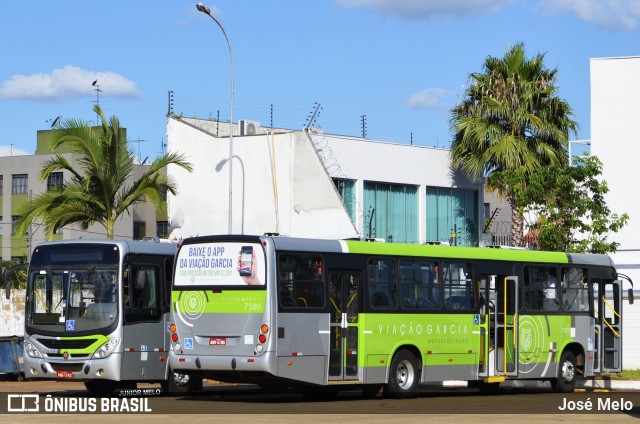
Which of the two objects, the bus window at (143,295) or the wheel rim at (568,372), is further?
the wheel rim at (568,372)

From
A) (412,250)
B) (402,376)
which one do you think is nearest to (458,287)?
(412,250)

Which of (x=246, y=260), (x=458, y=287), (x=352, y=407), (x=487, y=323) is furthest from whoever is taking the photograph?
(x=487, y=323)

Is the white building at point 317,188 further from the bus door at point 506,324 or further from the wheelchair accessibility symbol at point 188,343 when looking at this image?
the wheelchair accessibility symbol at point 188,343

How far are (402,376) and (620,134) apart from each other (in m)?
22.4

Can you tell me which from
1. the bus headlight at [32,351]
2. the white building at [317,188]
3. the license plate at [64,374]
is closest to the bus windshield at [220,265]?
the license plate at [64,374]

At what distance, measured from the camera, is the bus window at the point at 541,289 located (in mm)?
25766

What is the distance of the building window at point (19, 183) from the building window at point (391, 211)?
3630 cm

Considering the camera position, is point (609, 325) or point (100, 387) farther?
point (609, 325)

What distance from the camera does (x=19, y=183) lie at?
247 ft

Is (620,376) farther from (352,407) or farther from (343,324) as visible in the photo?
(352,407)

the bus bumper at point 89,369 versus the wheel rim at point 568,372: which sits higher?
the bus bumper at point 89,369

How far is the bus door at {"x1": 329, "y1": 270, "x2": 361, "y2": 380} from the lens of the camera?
71.5ft

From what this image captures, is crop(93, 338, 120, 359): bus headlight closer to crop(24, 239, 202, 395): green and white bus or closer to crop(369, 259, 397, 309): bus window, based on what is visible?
crop(24, 239, 202, 395): green and white bus

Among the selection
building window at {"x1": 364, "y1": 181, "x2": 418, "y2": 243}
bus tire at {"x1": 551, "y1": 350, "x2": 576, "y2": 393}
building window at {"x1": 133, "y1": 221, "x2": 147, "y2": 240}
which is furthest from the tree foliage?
building window at {"x1": 133, "y1": 221, "x2": 147, "y2": 240}
